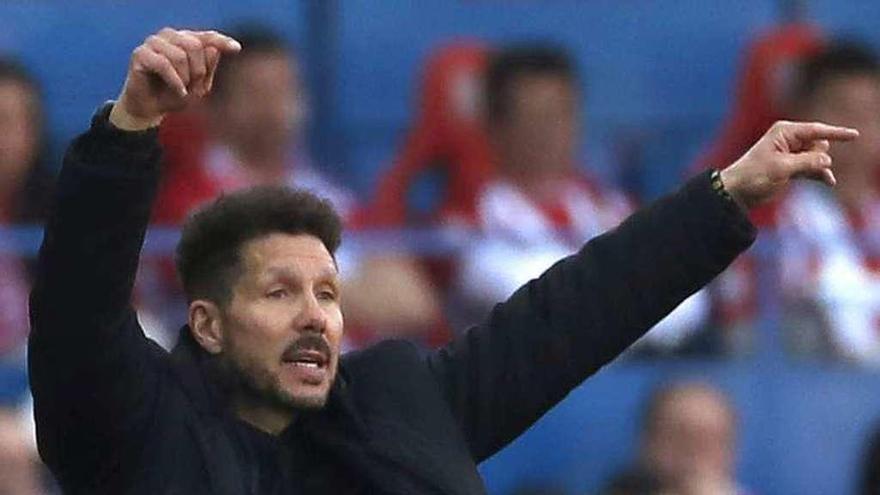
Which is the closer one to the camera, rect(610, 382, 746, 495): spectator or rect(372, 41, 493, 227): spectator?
rect(610, 382, 746, 495): spectator

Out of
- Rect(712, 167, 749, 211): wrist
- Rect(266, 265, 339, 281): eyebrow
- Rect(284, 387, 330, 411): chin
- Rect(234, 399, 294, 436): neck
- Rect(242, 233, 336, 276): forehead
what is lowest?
Rect(234, 399, 294, 436): neck

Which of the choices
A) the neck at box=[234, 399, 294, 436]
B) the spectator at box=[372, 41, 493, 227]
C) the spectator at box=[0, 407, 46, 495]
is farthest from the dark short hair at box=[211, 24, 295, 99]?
the neck at box=[234, 399, 294, 436]

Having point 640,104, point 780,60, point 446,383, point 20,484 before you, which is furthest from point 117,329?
point 640,104

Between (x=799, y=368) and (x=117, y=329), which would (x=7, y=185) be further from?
(x=117, y=329)

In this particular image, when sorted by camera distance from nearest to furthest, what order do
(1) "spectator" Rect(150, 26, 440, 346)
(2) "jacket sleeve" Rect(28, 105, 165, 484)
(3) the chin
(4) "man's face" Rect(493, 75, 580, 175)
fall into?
1. (2) "jacket sleeve" Rect(28, 105, 165, 484)
2. (3) the chin
3. (1) "spectator" Rect(150, 26, 440, 346)
4. (4) "man's face" Rect(493, 75, 580, 175)

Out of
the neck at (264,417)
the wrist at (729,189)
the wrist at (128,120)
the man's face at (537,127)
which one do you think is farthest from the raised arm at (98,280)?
the man's face at (537,127)

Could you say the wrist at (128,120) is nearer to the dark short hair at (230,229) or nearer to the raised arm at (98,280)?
the raised arm at (98,280)

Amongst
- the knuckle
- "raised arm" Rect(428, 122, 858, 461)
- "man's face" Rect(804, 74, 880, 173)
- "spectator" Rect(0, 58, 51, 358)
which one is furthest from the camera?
"man's face" Rect(804, 74, 880, 173)

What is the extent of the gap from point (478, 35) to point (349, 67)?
1.45 ft

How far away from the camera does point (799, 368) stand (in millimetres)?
7902

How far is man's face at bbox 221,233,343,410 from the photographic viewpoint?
14.3 ft

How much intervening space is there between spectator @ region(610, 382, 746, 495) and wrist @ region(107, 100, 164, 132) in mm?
3546

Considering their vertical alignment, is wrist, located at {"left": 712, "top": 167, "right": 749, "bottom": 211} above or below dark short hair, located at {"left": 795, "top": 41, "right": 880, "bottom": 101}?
below

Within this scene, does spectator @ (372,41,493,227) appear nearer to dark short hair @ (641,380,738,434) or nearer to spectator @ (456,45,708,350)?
spectator @ (456,45,708,350)
